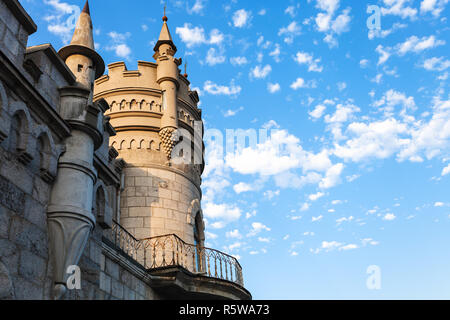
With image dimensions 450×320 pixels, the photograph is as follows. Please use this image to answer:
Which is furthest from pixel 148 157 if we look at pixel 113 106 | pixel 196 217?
pixel 196 217

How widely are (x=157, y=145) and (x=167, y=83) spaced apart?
2.65 m

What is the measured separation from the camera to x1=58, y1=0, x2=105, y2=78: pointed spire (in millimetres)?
9602

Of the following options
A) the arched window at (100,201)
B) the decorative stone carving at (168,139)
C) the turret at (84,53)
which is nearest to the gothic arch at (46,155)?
the arched window at (100,201)

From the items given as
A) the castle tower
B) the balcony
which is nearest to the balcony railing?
the balcony

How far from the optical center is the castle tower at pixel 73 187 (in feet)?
21.0

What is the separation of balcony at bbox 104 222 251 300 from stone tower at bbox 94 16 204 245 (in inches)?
32.0

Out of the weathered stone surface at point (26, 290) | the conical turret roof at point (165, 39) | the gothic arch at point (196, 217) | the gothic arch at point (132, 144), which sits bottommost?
the weathered stone surface at point (26, 290)

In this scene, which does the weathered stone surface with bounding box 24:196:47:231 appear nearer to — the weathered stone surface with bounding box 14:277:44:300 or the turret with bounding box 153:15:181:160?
the weathered stone surface with bounding box 14:277:44:300

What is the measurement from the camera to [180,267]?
12664 millimetres

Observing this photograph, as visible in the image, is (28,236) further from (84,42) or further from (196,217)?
(196,217)

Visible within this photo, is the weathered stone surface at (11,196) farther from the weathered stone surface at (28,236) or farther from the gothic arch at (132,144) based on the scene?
the gothic arch at (132,144)

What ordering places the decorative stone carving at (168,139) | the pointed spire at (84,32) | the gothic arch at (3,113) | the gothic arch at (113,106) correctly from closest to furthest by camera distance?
the gothic arch at (3,113), the pointed spire at (84,32), the decorative stone carving at (168,139), the gothic arch at (113,106)
